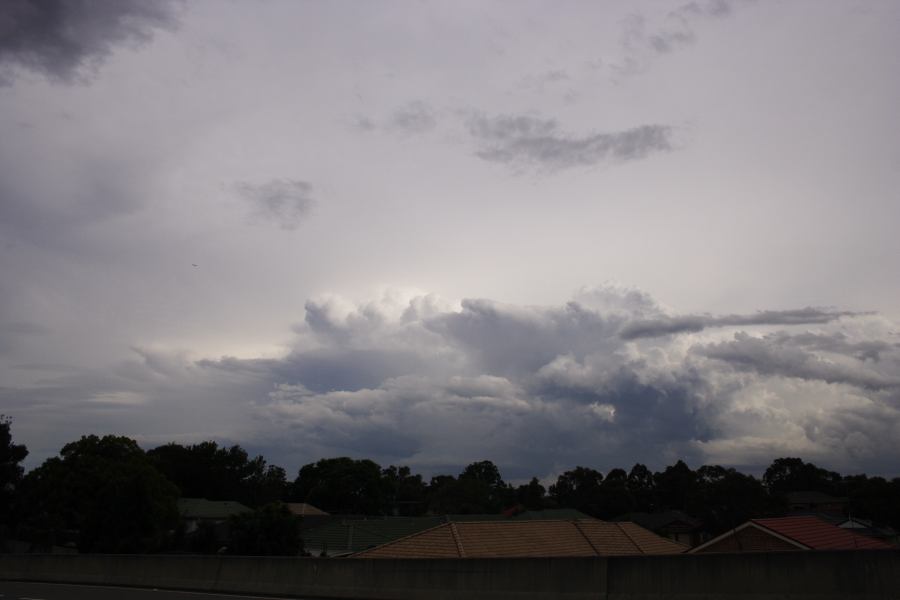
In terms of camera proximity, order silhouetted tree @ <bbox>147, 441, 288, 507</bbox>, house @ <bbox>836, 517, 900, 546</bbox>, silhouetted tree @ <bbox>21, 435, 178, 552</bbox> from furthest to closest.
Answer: silhouetted tree @ <bbox>147, 441, 288, 507</bbox>
house @ <bbox>836, 517, 900, 546</bbox>
silhouetted tree @ <bbox>21, 435, 178, 552</bbox>

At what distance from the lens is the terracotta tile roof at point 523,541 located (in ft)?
120

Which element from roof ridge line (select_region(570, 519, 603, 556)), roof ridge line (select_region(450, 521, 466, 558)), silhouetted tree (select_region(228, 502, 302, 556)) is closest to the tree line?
silhouetted tree (select_region(228, 502, 302, 556))

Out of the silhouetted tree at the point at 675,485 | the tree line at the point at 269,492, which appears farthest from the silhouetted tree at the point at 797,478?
the silhouetted tree at the point at 675,485

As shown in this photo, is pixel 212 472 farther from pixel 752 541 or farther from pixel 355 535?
pixel 752 541

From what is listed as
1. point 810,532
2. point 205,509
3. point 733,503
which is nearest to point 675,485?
point 733,503

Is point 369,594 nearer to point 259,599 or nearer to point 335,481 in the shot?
point 259,599

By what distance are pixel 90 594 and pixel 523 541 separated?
77.6 feet

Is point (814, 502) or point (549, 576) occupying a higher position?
point (549, 576)

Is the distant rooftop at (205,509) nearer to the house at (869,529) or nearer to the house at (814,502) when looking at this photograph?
the house at (869,529)

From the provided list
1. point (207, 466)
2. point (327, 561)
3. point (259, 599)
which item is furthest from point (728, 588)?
point (207, 466)

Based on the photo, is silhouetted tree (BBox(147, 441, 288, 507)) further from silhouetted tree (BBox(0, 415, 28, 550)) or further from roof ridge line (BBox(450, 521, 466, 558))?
roof ridge line (BBox(450, 521, 466, 558))

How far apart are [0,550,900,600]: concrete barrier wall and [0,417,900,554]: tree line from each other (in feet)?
56.7

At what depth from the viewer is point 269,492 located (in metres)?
131

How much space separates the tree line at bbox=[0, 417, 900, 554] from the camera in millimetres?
53625
